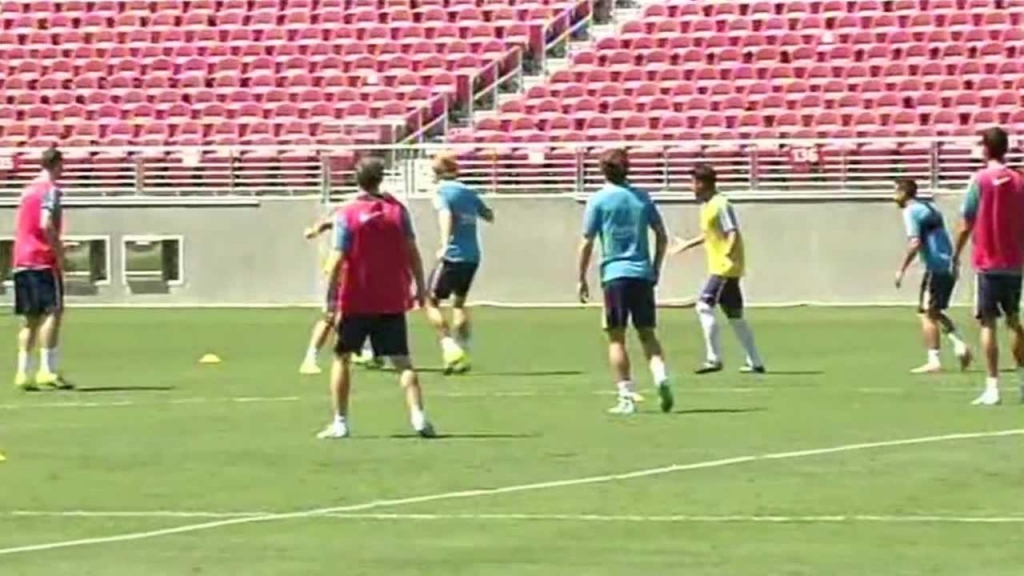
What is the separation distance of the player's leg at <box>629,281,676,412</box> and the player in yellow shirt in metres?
4.45

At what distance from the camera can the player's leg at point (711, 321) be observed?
2402cm

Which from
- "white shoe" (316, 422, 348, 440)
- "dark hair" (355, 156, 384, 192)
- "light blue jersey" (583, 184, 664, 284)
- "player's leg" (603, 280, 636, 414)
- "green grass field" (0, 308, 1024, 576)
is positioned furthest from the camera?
"light blue jersey" (583, 184, 664, 284)

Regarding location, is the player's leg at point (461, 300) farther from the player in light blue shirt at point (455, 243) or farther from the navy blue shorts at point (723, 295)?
the navy blue shorts at point (723, 295)

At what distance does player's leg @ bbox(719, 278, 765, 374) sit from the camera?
23984 mm

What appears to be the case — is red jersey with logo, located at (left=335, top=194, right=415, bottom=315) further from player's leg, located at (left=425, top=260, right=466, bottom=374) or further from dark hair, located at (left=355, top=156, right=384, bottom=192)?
player's leg, located at (left=425, top=260, right=466, bottom=374)

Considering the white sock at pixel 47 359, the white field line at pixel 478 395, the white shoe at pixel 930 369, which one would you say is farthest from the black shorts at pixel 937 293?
the white sock at pixel 47 359

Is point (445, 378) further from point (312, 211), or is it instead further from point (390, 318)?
point (312, 211)

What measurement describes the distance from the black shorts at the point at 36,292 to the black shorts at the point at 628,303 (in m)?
5.45

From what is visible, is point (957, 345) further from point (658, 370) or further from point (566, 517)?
point (566, 517)

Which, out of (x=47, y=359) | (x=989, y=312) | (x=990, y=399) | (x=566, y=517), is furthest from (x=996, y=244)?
(x=47, y=359)

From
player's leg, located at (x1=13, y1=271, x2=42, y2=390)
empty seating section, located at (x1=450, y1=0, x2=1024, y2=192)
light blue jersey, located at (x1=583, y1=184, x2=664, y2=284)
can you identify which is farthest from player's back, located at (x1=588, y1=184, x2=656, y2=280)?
empty seating section, located at (x1=450, y1=0, x2=1024, y2=192)

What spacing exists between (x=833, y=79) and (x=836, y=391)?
18.1 m

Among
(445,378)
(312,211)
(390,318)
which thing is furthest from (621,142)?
(390,318)

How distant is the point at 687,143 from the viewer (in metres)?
37.4
